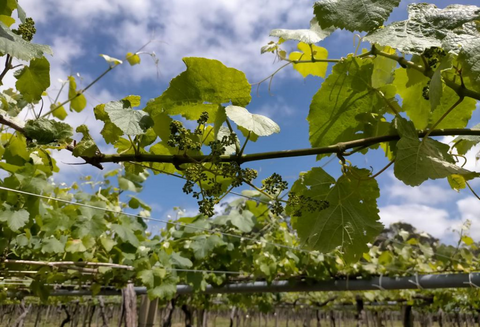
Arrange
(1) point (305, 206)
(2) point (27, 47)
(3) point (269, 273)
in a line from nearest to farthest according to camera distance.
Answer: (2) point (27, 47) < (1) point (305, 206) < (3) point (269, 273)

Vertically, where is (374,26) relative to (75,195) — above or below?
below

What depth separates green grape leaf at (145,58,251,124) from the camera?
77 cm

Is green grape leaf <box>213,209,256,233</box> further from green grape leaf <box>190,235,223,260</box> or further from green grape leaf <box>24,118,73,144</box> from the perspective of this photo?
green grape leaf <box>24,118,73,144</box>

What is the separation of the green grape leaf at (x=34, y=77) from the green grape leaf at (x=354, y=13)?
0.62 metres

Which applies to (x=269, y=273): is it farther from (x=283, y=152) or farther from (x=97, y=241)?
(x=283, y=152)

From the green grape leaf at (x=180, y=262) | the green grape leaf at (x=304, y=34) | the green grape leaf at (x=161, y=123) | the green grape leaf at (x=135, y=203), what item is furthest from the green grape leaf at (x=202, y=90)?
the green grape leaf at (x=135, y=203)

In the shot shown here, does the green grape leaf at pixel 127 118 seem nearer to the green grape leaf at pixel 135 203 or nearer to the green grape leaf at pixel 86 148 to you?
the green grape leaf at pixel 86 148

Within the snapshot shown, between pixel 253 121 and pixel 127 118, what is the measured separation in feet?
0.79

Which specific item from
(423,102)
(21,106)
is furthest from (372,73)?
(21,106)

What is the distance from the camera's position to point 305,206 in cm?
88

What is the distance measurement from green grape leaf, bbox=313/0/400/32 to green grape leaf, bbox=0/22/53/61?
0.47 metres

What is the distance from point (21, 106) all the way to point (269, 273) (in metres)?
2.98

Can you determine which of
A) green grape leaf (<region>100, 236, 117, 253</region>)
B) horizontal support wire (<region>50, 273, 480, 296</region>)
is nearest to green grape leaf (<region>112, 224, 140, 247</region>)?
green grape leaf (<region>100, 236, 117, 253</region>)

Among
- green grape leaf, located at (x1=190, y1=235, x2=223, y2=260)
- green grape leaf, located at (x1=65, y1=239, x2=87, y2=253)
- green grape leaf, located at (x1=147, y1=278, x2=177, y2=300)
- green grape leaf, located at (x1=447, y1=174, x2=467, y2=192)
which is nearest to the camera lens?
green grape leaf, located at (x1=447, y1=174, x2=467, y2=192)
